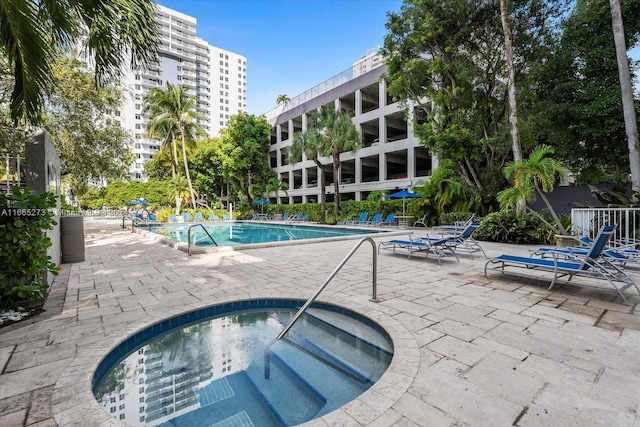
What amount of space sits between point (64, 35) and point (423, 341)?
579cm

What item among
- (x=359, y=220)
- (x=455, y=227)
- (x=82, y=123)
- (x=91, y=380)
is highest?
(x=82, y=123)

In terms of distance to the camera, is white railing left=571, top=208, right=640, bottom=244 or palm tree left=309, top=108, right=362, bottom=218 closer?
white railing left=571, top=208, right=640, bottom=244

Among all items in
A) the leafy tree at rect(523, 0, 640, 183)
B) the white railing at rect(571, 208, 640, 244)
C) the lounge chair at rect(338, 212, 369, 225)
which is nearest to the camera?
the white railing at rect(571, 208, 640, 244)

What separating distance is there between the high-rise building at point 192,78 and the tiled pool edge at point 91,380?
69621 millimetres

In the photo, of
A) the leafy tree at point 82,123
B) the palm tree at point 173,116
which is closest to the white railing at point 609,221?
the leafy tree at point 82,123

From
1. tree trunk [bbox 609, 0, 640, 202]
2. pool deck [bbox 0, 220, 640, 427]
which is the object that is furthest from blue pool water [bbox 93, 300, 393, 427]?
tree trunk [bbox 609, 0, 640, 202]

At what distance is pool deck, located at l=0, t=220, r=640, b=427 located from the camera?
185 cm

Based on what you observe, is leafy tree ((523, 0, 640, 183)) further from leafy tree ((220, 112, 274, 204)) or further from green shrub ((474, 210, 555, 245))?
leafy tree ((220, 112, 274, 204))

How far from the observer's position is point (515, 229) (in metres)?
9.47

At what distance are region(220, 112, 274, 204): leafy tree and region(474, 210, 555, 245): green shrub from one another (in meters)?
22.8

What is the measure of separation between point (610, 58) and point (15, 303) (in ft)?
55.0

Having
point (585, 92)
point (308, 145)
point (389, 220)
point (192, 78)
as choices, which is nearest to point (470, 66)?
point (585, 92)

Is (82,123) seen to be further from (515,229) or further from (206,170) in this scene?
(206,170)

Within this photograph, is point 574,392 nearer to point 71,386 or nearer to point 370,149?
point 71,386
